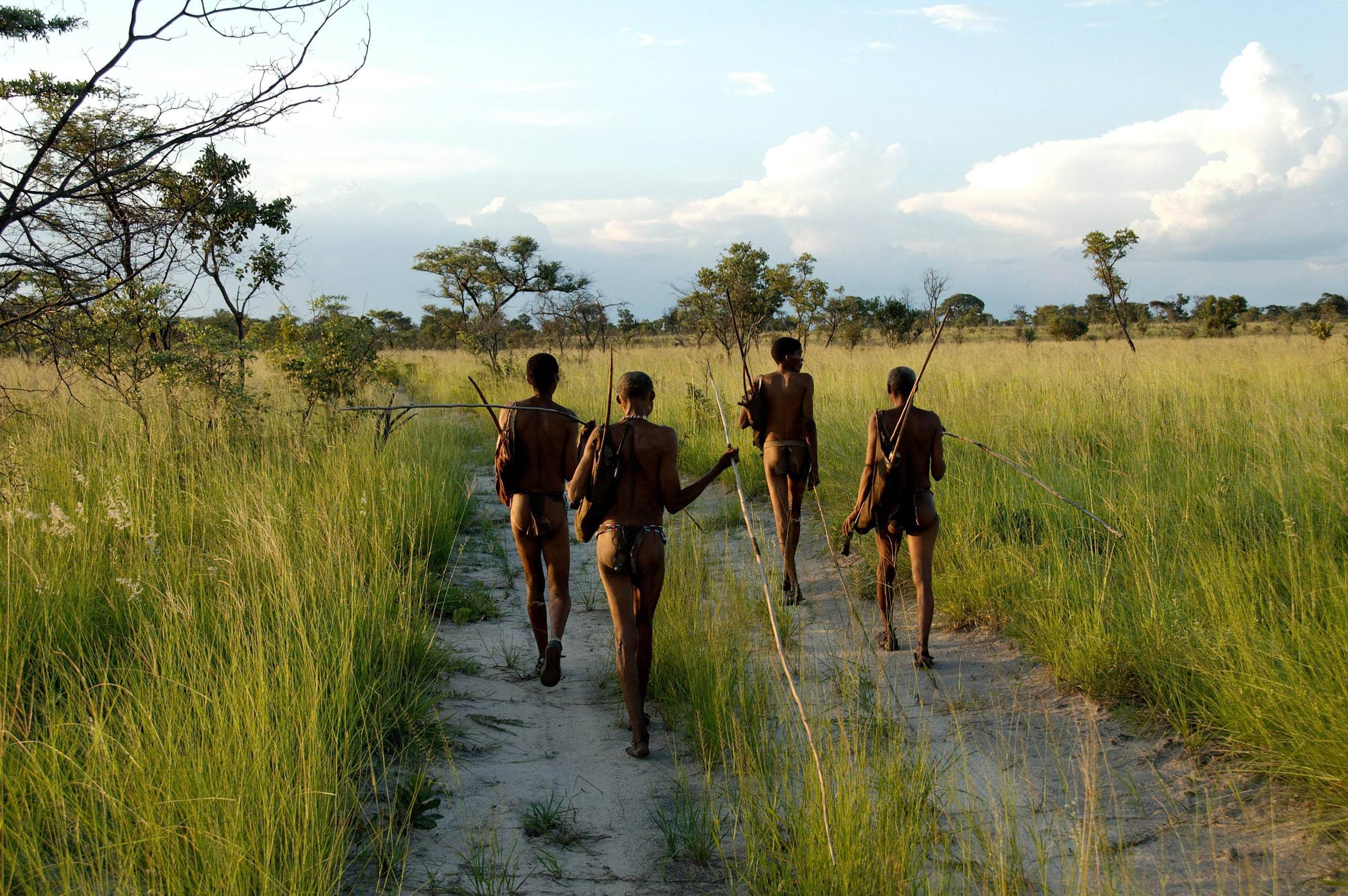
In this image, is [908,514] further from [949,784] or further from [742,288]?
[742,288]

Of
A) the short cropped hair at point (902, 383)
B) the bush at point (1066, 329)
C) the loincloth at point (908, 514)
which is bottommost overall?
the loincloth at point (908, 514)

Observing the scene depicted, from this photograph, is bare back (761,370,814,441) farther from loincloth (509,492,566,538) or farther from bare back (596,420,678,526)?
bare back (596,420,678,526)

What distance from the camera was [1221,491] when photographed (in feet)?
19.2

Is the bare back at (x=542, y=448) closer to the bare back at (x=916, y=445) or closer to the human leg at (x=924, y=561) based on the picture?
the bare back at (x=916, y=445)

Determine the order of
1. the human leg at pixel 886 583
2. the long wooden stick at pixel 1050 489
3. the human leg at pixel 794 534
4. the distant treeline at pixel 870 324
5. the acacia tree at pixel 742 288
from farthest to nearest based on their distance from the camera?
1. the distant treeline at pixel 870 324
2. the acacia tree at pixel 742 288
3. the human leg at pixel 794 534
4. the human leg at pixel 886 583
5. the long wooden stick at pixel 1050 489

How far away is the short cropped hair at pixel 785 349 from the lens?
690 cm

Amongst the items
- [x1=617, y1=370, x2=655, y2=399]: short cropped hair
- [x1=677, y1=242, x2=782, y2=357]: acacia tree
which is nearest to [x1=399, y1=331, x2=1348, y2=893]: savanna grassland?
[x1=617, y1=370, x2=655, y2=399]: short cropped hair

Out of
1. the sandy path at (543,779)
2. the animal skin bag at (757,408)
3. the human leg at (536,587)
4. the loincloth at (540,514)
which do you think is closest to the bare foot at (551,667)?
the sandy path at (543,779)

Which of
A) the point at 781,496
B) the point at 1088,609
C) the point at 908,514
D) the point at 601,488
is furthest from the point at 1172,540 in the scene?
the point at 601,488

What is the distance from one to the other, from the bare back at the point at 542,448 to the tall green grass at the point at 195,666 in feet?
3.57

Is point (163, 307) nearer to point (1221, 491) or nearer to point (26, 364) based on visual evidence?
point (26, 364)

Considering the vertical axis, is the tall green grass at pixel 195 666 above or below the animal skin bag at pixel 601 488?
below

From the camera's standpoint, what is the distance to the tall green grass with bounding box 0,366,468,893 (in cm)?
275

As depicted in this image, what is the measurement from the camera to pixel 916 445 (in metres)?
5.38
